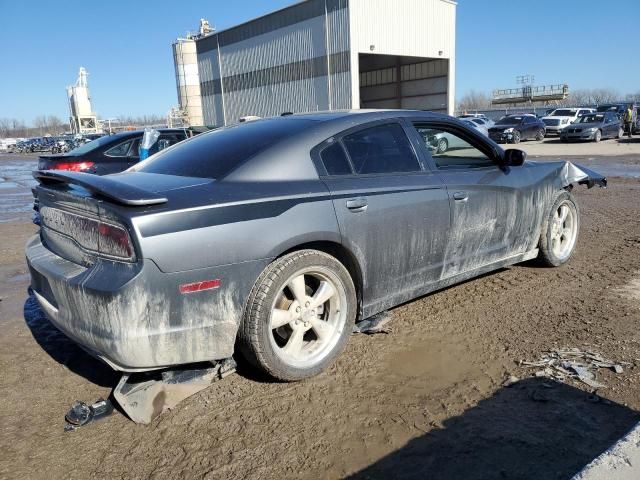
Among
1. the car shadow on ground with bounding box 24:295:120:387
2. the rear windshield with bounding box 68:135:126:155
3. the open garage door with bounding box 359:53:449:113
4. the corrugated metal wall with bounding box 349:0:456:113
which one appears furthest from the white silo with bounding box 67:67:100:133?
the car shadow on ground with bounding box 24:295:120:387

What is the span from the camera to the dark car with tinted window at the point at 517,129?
28.2 meters

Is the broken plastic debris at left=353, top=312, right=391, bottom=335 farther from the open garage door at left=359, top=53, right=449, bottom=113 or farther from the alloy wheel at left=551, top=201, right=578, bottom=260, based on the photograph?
the open garage door at left=359, top=53, right=449, bottom=113

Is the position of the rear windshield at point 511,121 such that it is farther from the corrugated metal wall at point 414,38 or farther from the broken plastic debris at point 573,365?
the broken plastic debris at point 573,365

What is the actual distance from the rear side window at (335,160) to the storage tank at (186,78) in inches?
2024

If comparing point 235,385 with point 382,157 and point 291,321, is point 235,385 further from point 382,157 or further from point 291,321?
point 382,157

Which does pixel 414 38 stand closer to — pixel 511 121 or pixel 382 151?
pixel 511 121

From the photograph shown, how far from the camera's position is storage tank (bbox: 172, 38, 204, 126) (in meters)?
51.9

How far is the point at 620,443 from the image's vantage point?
1.89 meters

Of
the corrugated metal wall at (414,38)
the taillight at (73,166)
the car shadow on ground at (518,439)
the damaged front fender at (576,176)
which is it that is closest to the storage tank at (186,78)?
the corrugated metal wall at (414,38)

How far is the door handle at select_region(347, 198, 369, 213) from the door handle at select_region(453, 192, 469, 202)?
877mm

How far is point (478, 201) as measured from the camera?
3.85m

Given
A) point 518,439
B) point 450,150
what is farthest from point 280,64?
point 518,439

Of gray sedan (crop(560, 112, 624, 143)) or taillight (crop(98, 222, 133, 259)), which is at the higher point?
taillight (crop(98, 222, 133, 259))

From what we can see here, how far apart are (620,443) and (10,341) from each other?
13.0ft
